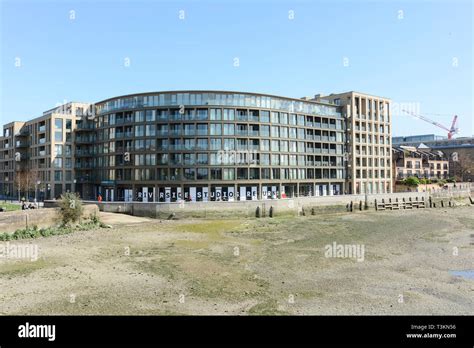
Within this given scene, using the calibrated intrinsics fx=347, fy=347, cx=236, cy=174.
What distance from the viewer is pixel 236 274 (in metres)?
24.6

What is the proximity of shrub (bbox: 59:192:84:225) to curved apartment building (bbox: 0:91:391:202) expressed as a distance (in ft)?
76.2

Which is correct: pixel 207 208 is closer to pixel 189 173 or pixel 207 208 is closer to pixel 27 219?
pixel 189 173

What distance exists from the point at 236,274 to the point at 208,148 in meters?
43.7

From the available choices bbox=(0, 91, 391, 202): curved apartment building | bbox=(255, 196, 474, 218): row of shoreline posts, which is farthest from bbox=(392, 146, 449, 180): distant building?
bbox=(0, 91, 391, 202): curved apartment building

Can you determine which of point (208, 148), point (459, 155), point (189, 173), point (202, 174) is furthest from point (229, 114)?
point (459, 155)

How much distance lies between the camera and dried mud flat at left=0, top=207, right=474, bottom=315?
59.7 ft

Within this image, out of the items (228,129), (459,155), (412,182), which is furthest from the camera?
(459,155)

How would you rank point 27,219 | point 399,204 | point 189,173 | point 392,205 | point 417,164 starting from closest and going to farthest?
point 27,219, point 189,173, point 392,205, point 399,204, point 417,164

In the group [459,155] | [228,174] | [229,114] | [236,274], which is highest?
[229,114]

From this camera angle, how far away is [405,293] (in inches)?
811

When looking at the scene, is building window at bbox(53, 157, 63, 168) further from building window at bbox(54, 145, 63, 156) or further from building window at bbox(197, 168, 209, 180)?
building window at bbox(197, 168, 209, 180)
